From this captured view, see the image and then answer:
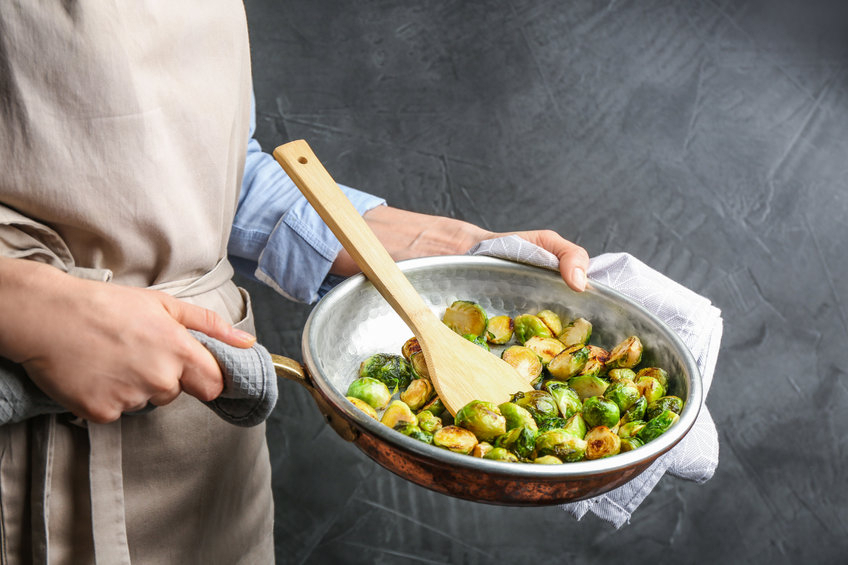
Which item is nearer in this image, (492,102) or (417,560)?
(492,102)

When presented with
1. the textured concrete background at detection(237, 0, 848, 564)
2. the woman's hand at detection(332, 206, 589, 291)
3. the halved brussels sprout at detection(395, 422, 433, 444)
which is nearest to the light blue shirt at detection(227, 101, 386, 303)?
the woman's hand at detection(332, 206, 589, 291)

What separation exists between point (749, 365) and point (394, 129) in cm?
76

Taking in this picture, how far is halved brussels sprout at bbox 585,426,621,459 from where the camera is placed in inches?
23.5

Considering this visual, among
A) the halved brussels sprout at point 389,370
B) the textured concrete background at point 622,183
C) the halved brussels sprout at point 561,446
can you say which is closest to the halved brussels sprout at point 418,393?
the halved brussels sprout at point 389,370

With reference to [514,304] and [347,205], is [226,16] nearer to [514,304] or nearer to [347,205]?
[347,205]

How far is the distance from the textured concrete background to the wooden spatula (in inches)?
25.2

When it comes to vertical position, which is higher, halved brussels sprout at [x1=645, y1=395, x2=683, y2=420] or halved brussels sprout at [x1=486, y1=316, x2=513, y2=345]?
halved brussels sprout at [x1=645, y1=395, x2=683, y2=420]

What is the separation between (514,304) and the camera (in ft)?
2.51

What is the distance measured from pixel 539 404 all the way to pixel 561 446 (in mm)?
50

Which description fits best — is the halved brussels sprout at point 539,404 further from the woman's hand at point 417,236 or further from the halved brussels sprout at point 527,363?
the woman's hand at point 417,236

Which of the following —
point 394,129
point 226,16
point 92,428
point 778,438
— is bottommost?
point 778,438

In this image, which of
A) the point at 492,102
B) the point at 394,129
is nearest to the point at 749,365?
the point at 492,102

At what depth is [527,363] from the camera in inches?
27.4

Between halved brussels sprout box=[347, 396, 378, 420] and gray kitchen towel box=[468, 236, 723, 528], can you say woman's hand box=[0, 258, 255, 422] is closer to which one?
halved brussels sprout box=[347, 396, 378, 420]
